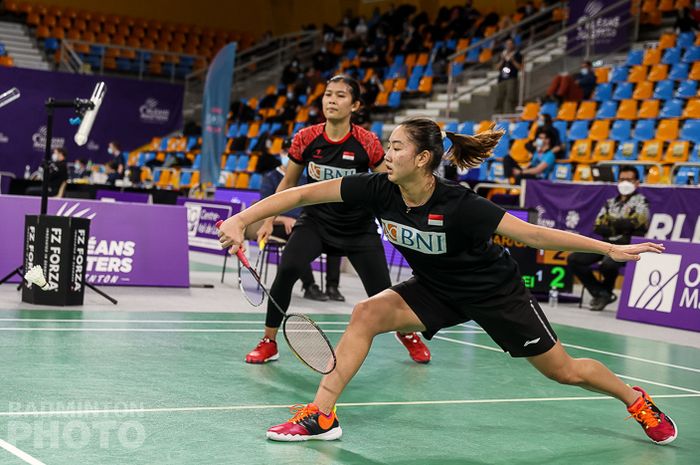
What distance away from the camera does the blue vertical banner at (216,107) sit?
20.3 meters

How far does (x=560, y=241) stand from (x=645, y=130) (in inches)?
523

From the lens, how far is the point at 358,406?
570 cm

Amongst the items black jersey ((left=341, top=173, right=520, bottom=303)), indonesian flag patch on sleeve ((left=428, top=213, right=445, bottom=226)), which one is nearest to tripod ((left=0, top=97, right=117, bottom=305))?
black jersey ((left=341, top=173, right=520, bottom=303))

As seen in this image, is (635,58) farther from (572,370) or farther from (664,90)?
(572,370)

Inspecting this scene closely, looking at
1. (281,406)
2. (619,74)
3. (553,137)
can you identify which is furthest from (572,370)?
(619,74)

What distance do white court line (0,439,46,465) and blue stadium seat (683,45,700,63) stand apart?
52.8 ft

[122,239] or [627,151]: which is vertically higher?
[627,151]

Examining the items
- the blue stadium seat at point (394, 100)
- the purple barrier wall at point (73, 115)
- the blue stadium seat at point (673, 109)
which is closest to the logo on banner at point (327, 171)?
the blue stadium seat at point (673, 109)

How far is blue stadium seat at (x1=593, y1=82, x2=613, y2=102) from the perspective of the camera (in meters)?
18.9

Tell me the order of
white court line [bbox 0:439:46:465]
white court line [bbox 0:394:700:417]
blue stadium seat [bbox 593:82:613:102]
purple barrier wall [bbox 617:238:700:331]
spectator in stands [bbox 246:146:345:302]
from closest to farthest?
white court line [bbox 0:439:46:465] → white court line [bbox 0:394:700:417] → purple barrier wall [bbox 617:238:700:331] → spectator in stands [bbox 246:146:345:302] → blue stadium seat [bbox 593:82:613:102]

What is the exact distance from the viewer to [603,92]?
1900 centimetres

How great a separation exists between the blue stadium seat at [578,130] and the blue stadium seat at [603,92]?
971 mm

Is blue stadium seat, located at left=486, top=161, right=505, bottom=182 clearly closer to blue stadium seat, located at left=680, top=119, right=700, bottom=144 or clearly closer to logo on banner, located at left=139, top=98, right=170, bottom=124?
blue stadium seat, located at left=680, top=119, right=700, bottom=144

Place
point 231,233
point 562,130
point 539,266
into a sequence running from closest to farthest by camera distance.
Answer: point 231,233, point 539,266, point 562,130
